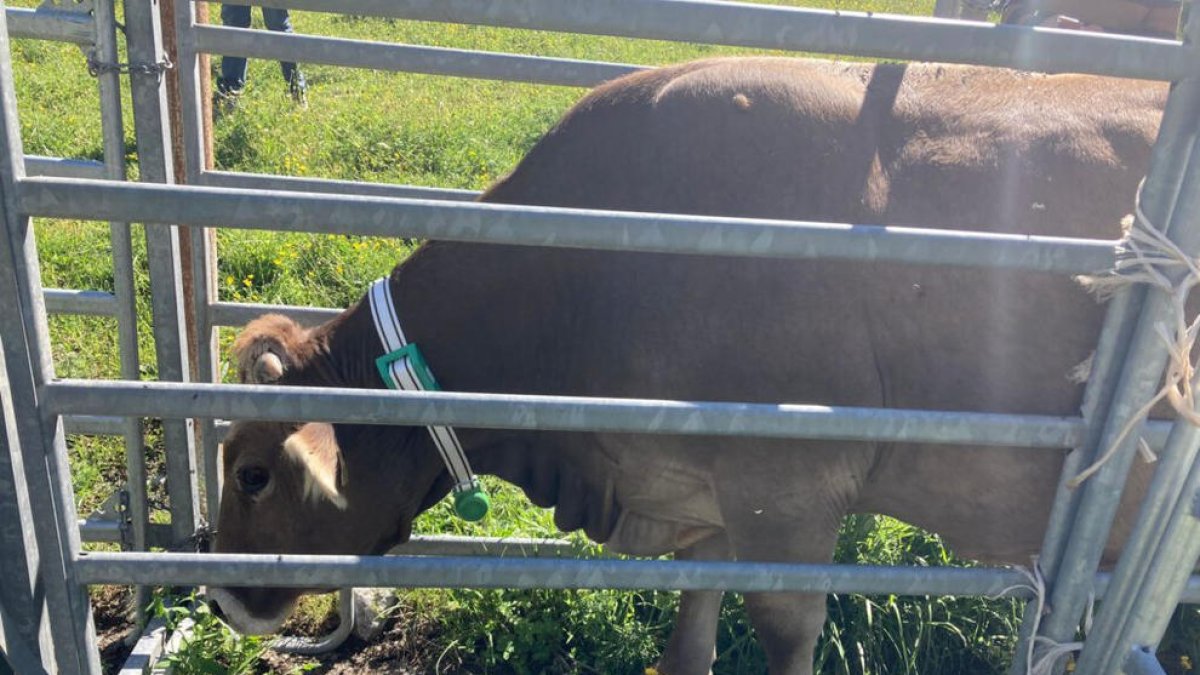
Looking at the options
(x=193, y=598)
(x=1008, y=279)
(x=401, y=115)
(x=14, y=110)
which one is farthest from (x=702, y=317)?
(x=401, y=115)

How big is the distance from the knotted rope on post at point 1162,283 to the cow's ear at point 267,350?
6.48 ft

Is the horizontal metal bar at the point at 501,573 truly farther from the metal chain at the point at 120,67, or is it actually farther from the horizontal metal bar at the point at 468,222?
the metal chain at the point at 120,67

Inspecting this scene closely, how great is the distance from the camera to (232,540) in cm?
297

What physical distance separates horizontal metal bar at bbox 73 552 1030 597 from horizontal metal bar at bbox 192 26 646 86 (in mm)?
1747

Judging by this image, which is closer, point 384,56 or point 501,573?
point 501,573

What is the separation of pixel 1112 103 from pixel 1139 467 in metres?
0.92

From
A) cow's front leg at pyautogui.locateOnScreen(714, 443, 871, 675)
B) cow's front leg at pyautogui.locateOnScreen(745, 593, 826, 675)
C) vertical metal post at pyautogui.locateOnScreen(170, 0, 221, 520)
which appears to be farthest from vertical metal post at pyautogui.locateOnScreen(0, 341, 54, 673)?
cow's front leg at pyautogui.locateOnScreen(745, 593, 826, 675)

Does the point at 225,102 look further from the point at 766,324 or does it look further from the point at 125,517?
the point at 766,324

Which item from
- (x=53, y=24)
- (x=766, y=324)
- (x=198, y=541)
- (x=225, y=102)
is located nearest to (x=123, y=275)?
(x=53, y=24)

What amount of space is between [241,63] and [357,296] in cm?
406

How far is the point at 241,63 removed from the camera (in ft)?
28.2

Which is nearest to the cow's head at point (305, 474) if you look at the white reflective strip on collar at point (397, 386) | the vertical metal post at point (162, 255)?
the white reflective strip on collar at point (397, 386)

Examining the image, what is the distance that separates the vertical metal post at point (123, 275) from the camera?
2.84 m

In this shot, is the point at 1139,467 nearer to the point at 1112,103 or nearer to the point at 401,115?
the point at 1112,103
